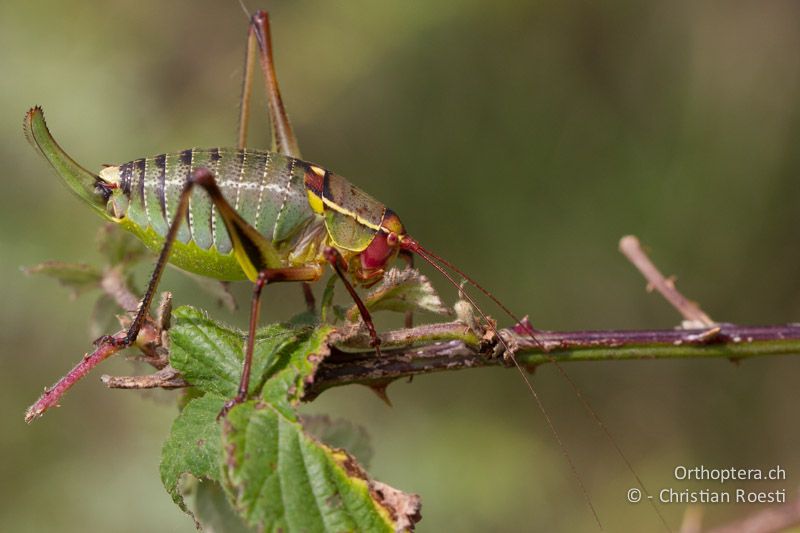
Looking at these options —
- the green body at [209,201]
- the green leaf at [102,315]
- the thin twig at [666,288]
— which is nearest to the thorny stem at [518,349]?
the thin twig at [666,288]

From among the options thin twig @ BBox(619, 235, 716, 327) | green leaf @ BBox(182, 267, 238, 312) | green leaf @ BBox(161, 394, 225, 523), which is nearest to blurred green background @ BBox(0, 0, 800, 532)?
green leaf @ BBox(182, 267, 238, 312)

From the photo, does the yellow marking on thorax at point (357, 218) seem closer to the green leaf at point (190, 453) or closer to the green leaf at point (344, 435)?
the green leaf at point (344, 435)

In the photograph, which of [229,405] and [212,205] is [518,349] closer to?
[229,405]

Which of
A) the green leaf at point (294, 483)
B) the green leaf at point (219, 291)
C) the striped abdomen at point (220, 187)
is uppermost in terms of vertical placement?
the striped abdomen at point (220, 187)

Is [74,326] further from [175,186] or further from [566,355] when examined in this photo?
[566,355]

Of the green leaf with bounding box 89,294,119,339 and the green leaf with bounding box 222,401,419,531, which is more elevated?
the green leaf with bounding box 89,294,119,339

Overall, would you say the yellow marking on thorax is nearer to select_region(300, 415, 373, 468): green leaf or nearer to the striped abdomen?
the striped abdomen

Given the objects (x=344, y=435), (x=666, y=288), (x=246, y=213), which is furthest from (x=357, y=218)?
(x=666, y=288)
